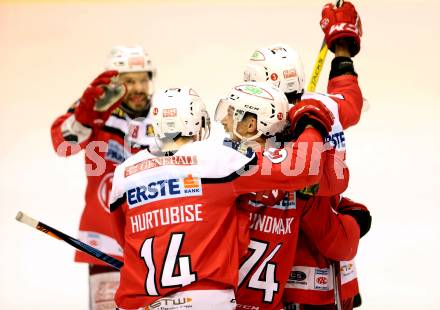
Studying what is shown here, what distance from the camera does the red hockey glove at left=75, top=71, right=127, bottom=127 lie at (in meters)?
6.03

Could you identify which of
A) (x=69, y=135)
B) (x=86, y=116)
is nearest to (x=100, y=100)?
(x=86, y=116)

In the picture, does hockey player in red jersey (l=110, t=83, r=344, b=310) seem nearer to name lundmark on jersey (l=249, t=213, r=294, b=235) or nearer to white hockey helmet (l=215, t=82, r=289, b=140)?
white hockey helmet (l=215, t=82, r=289, b=140)

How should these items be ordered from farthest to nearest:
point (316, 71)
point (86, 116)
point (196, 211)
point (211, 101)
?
point (211, 101) < point (86, 116) < point (316, 71) < point (196, 211)

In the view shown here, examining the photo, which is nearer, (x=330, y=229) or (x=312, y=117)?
(x=312, y=117)

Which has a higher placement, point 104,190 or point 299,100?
point 299,100

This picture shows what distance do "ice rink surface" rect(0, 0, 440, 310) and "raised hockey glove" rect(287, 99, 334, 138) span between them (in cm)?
209

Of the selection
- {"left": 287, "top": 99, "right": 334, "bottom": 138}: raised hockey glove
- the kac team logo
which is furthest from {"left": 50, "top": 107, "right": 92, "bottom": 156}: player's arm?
{"left": 287, "top": 99, "right": 334, "bottom": 138}: raised hockey glove

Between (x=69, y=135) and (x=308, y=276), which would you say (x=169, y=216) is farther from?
(x=69, y=135)

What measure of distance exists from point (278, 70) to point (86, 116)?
4.90 feet

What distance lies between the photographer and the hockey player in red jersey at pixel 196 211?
4430 millimetres

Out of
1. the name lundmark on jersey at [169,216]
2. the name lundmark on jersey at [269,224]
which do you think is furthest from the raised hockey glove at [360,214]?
the name lundmark on jersey at [169,216]

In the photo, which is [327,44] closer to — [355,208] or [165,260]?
[355,208]

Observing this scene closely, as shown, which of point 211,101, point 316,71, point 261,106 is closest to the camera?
point 261,106

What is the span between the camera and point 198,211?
4.45 m
